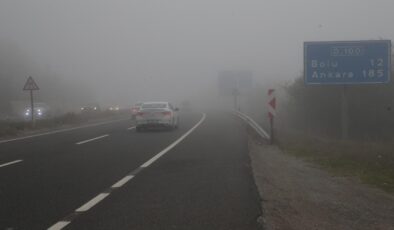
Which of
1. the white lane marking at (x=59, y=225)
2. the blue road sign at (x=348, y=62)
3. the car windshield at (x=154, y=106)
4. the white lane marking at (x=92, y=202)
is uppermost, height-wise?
the blue road sign at (x=348, y=62)

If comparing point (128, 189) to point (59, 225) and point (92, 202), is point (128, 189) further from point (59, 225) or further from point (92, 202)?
point (59, 225)

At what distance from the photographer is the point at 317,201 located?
27.6ft

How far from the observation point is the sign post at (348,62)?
21.4m

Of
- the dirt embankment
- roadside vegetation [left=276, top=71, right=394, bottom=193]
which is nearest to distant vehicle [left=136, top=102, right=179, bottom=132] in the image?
roadside vegetation [left=276, top=71, right=394, bottom=193]

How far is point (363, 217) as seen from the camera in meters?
7.37

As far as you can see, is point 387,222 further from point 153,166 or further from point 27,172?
point 27,172

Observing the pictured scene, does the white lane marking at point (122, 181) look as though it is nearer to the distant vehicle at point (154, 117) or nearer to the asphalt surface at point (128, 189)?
the asphalt surface at point (128, 189)

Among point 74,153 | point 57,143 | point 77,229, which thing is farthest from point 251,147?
point 77,229

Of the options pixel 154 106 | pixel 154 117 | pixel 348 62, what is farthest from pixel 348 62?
pixel 154 106

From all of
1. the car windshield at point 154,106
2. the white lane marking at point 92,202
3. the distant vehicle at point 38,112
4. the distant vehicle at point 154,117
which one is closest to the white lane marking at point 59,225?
the white lane marking at point 92,202

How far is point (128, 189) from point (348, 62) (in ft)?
47.1

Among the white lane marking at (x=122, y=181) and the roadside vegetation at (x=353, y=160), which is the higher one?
the white lane marking at (x=122, y=181)

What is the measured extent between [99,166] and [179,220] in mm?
5947

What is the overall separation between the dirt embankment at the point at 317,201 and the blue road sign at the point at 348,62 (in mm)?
9696
